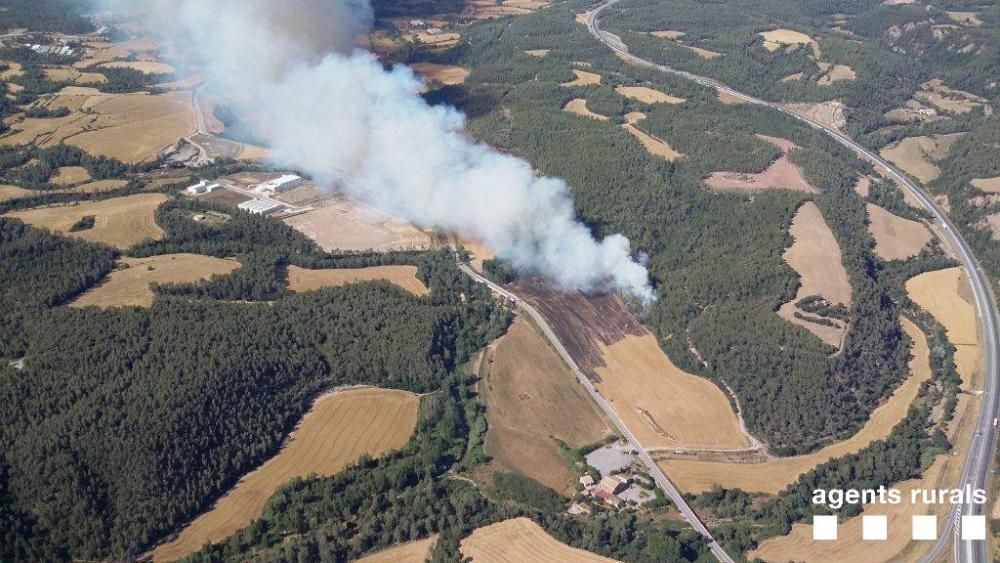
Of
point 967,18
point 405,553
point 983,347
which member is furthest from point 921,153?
point 405,553

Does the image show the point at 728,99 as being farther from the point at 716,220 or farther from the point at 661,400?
the point at 661,400

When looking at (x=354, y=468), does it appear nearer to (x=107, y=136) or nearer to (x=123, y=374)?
(x=123, y=374)

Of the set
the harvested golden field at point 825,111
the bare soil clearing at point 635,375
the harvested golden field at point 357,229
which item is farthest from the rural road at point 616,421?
the harvested golden field at point 825,111

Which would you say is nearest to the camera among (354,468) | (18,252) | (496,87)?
(354,468)

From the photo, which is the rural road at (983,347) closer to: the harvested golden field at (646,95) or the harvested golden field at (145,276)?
the harvested golden field at (646,95)

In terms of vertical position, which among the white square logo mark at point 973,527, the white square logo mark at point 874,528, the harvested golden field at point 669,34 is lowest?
the white square logo mark at point 874,528

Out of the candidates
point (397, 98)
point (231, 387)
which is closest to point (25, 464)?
point (231, 387)
